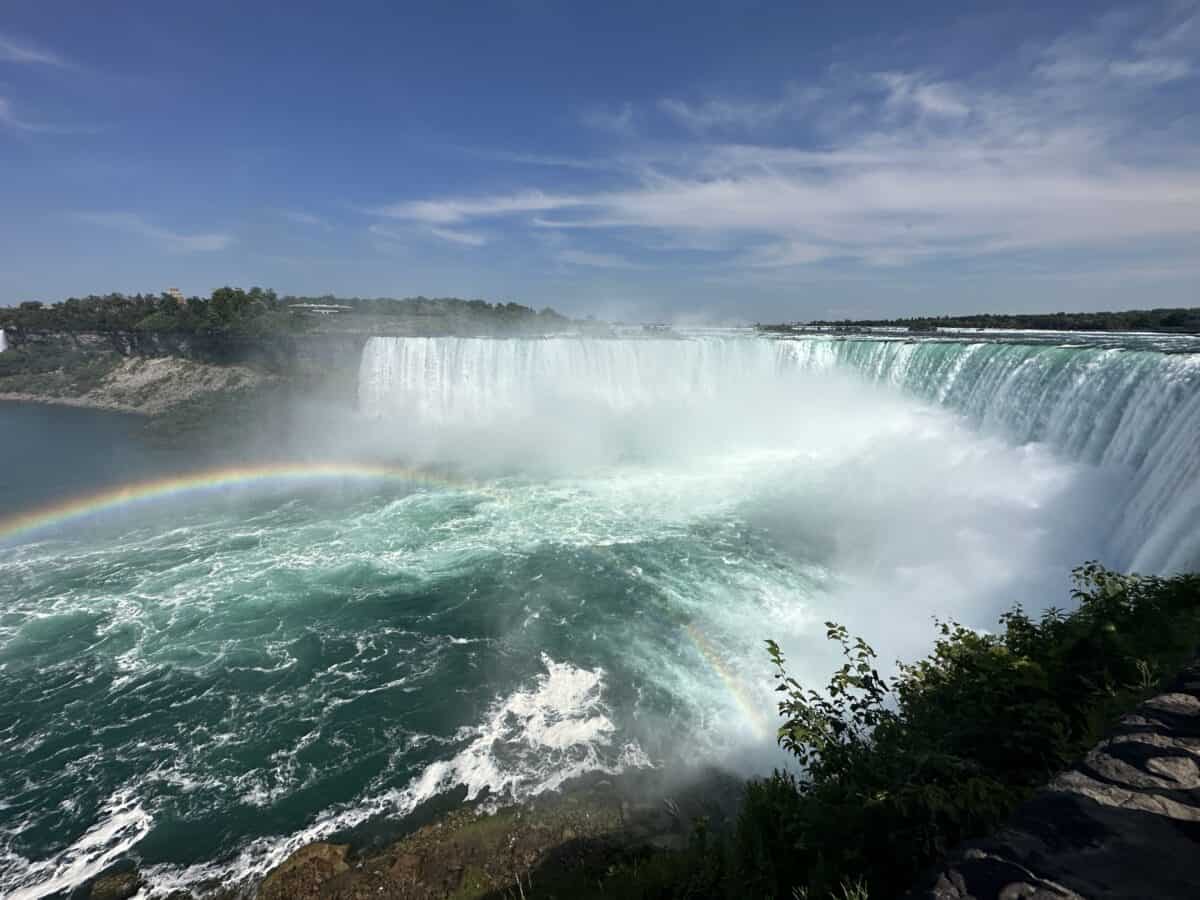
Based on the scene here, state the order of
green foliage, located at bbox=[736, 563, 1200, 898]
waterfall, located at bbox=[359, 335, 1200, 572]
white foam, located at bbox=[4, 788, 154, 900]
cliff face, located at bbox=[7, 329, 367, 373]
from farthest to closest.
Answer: cliff face, located at bbox=[7, 329, 367, 373] → waterfall, located at bbox=[359, 335, 1200, 572] → white foam, located at bbox=[4, 788, 154, 900] → green foliage, located at bbox=[736, 563, 1200, 898]

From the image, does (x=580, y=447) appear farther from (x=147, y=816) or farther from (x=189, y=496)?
(x=147, y=816)

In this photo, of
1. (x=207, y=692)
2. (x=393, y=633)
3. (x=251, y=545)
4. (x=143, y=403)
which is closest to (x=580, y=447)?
(x=251, y=545)

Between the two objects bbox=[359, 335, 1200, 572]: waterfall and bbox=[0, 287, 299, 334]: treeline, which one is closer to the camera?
bbox=[359, 335, 1200, 572]: waterfall

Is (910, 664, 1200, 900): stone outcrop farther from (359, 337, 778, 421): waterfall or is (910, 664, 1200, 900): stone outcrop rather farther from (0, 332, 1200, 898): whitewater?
(359, 337, 778, 421): waterfall

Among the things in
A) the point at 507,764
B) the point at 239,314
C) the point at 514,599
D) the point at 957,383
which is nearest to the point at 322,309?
the point at 239,314

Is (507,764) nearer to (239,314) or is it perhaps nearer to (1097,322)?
(1097,322)

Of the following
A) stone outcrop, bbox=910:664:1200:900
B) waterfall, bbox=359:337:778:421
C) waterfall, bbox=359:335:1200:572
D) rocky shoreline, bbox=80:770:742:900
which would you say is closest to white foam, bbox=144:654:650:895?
rocky shoreline, bbox=80:770:742:900
